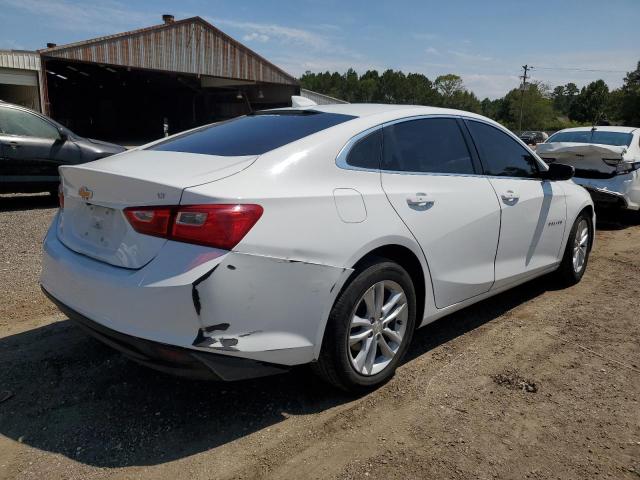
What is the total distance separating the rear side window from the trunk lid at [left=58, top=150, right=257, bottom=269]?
58 centimetres

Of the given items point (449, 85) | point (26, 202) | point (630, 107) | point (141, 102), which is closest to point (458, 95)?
point (449, 85)

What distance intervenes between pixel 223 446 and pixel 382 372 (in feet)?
3.22

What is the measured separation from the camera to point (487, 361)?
11.1ft

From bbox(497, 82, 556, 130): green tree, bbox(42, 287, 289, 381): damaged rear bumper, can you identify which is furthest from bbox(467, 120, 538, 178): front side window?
bbox(497, 82, 556, 130): green tree

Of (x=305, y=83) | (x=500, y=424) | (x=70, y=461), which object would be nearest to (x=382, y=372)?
(x=500, y=424)

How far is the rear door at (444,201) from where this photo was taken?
9.94 feet

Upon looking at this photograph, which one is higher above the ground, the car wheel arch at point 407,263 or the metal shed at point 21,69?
the metal shed at point 21,69

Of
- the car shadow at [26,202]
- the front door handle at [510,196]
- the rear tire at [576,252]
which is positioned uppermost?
the front door handle at [510,196]

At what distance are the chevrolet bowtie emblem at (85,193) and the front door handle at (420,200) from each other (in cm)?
172

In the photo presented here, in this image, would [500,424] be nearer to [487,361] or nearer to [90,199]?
[487,361]

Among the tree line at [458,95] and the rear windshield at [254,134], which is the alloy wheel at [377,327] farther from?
the tree line at [458,95]

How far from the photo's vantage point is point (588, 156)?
792 centimetres

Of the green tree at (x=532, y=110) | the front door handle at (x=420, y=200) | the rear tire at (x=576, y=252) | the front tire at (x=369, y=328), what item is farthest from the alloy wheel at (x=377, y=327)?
the green tree at (x=532, y=110)

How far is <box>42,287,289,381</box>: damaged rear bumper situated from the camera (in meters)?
2.24
